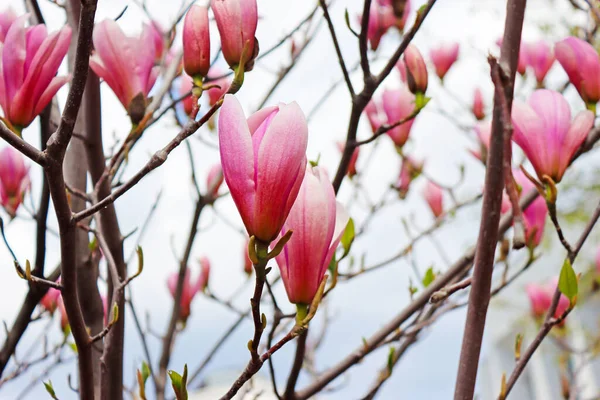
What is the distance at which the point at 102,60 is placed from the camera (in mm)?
770

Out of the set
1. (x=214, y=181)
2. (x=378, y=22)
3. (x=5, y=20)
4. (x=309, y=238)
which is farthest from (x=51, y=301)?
→ (x=309, y=238)

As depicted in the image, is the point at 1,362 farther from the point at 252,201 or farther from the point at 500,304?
the point at 500,304

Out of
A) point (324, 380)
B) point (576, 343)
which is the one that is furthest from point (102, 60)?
point (576, 343)

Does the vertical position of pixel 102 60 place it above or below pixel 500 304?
below

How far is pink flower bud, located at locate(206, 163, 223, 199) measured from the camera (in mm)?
1378

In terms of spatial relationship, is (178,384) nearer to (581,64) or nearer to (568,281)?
(568,281)

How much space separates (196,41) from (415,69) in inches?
14.2

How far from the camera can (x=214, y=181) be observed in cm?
140

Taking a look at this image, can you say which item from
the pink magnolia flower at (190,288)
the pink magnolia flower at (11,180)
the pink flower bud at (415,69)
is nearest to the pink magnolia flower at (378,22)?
the pink flower bud at (415,69)

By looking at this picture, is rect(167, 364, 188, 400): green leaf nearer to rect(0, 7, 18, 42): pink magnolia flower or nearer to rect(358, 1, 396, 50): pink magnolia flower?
rect(0, 7, 18, 42): pink magnolia flower

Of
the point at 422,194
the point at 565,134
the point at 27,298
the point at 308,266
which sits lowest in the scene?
the point at 308,266

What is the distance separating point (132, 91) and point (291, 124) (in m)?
0.37

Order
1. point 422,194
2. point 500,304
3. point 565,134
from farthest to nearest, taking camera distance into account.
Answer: point 500,304 < point 422,194 < point 565,134

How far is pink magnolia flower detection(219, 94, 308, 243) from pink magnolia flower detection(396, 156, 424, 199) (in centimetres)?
123
